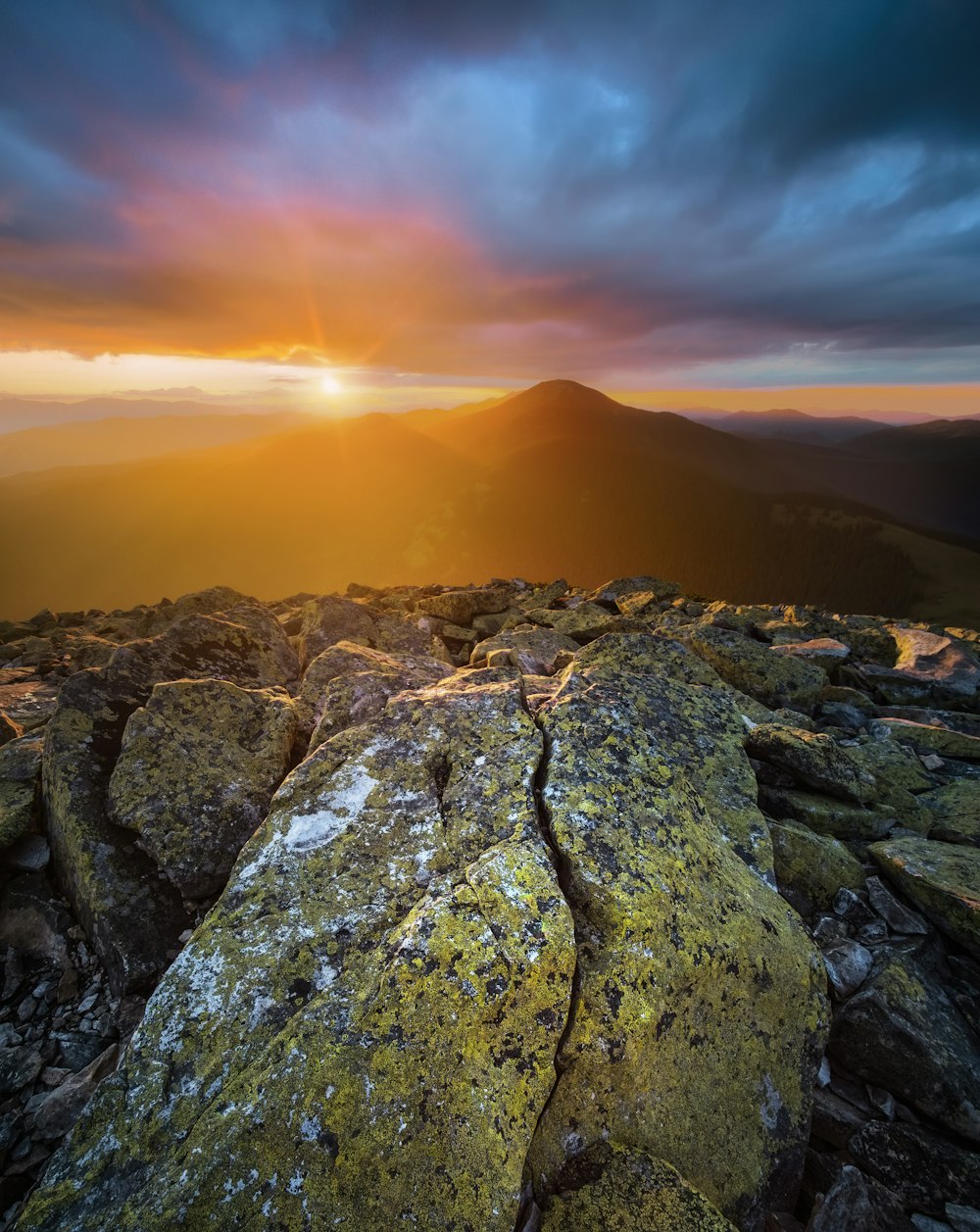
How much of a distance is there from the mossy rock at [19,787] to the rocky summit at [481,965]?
0.08 meters

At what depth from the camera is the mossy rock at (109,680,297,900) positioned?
8.24 m

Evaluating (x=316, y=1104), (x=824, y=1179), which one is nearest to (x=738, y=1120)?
(x=824, y=1179)

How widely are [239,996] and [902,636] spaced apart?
84.9 feet

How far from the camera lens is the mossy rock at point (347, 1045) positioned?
14.1 feet

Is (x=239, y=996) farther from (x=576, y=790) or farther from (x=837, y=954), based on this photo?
(x=837, y=954)

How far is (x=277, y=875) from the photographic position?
6645 millimetres

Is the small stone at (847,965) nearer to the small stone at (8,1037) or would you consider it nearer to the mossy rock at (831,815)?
the mossy rock at (831,815)

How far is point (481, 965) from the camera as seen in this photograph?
518cm

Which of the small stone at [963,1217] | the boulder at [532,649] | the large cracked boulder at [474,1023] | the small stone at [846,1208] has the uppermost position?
the large cracked boulder at [474,1023]

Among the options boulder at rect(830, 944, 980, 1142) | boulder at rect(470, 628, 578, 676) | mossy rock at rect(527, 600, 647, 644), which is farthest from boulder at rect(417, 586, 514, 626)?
boulder at rect(830, 944, 980, 1142)

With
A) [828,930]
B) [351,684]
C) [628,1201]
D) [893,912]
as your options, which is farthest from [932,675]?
[628,1201]

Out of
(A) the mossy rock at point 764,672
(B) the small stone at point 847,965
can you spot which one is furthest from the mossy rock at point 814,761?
(A) the mossy rock at point 764,672

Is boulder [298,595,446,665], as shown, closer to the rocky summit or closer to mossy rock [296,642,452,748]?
mossy rock [296,642,452,748]

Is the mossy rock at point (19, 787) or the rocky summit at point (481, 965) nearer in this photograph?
the rocky summit at point (481, 965)
